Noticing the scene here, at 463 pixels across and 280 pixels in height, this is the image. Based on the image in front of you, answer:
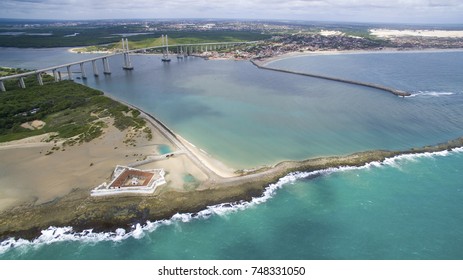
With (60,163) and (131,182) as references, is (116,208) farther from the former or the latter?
(60,163)

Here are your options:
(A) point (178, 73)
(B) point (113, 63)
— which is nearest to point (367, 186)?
(A) point (178, 73)

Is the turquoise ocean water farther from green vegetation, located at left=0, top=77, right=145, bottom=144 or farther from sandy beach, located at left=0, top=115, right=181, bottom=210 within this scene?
green vegetation, located at left=0, top=77, right=145, bottom=144

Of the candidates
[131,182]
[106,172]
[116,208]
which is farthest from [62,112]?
[116,208]

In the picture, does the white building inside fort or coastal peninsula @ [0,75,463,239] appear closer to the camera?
coastal peninsula @ [0,75,463,239]

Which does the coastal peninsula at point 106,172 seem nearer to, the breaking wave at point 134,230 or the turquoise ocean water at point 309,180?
the breaking wave at point 134,230

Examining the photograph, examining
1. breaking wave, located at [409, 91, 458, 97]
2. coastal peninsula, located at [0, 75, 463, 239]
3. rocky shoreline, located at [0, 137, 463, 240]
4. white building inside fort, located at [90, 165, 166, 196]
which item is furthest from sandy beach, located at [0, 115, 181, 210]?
breaking wave, located at [409, 91, 458, 97]

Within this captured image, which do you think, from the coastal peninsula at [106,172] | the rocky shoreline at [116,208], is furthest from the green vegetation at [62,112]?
the rocky shoreline at [116,208]

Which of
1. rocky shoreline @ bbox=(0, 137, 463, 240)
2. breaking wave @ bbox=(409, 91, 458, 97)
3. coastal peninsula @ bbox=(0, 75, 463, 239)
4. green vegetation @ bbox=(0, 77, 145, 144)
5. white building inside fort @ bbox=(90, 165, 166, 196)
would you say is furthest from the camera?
breaking wave @ bbox=(409, 91, 458, 97)
